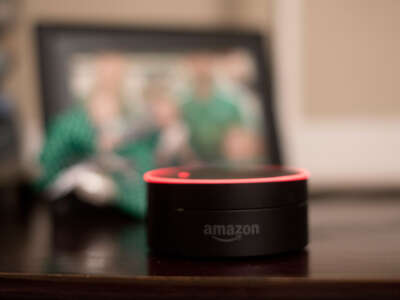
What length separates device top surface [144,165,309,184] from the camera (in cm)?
46

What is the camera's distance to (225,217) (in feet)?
1.48

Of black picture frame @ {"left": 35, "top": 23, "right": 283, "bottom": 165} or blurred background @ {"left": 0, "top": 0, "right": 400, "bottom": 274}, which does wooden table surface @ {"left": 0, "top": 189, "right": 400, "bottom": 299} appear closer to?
blurred background @ {"left": 0, "top": 0, "right": 400, "bottom": 274}

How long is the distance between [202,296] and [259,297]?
5 centimetres

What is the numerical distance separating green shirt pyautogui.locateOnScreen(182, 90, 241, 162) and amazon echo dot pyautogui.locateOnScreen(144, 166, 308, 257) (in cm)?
49

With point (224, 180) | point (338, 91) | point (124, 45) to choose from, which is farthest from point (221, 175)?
point (338, 91)

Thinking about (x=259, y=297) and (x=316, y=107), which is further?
(x=316, y=107)

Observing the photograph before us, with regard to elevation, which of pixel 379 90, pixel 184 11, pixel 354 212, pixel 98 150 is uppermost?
pixel 184 11

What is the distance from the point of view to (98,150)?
2.80ft

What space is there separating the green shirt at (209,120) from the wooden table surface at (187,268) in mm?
345

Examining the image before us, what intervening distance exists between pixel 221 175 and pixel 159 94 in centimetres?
48

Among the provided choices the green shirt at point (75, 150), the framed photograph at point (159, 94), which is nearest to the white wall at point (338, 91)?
the framed photograph at point (159, 94)

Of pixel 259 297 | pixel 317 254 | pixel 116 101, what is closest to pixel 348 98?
pixel 116 101

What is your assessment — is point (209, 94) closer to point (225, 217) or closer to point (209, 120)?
point (209, 120)

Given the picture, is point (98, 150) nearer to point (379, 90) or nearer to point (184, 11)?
point (184, 11)
